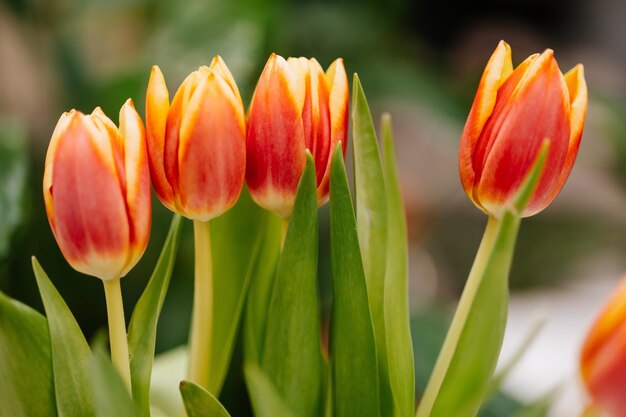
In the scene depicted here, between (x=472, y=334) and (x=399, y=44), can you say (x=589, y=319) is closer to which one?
(x=399, y=44)

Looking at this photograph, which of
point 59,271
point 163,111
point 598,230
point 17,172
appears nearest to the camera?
point 163,111

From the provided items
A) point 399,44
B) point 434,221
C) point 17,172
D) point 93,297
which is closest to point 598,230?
point 434,221

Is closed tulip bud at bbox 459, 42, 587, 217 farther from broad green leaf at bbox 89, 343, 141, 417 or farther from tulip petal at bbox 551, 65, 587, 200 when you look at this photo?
broad green leaf at bbox 89, 343, 141, 417

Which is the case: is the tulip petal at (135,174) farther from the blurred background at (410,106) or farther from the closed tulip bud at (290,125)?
the blurred background at (410,106)

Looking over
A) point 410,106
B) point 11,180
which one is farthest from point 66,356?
point 410,106

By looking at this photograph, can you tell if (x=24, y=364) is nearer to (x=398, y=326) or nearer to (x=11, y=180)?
(x=398, y=326)

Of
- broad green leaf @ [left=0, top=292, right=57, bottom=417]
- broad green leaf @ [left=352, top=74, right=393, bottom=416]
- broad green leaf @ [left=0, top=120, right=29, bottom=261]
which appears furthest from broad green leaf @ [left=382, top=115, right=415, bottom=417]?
broad green leaf @ [left=0, top=120, right=29, bottom=261]
